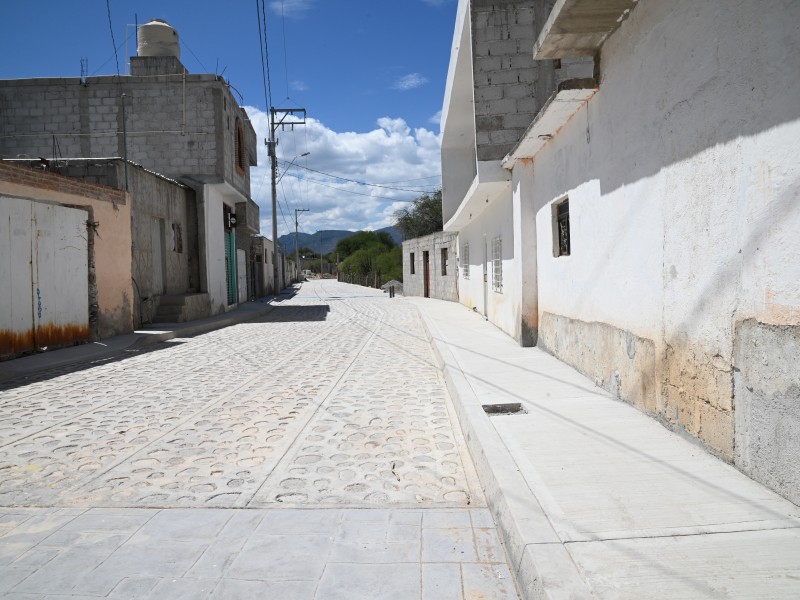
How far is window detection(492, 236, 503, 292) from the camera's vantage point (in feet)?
42.9

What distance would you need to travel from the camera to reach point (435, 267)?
A: 2705cm

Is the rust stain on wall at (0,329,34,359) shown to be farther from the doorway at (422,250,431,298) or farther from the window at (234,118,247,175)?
the doorway at (422,250,431,298)

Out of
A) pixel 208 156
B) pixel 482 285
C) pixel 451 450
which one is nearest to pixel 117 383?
pixel 451 450

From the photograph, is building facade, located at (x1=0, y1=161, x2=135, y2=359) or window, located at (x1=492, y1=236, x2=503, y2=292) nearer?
building facade, located at (x1=0, y1=161, x2=135, y2=359)

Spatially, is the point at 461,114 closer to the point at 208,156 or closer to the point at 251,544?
the point at 208,156

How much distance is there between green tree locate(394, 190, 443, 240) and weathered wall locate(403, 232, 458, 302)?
18.8 m

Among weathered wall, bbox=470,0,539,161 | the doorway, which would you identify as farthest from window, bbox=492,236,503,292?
the doorway

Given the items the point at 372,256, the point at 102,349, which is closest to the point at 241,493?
the point at 102,349

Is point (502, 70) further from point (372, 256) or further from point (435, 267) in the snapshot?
point (372, 256)

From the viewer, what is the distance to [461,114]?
15812 mm

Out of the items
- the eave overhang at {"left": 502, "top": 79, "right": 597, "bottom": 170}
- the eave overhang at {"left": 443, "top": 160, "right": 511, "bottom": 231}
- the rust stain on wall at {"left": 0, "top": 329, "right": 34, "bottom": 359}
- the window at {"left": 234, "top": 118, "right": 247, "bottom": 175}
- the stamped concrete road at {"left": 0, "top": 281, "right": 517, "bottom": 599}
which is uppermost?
the window at {"left": 234, "top": 118, "right": 247, "bottom": 175}

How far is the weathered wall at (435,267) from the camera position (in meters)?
24.2

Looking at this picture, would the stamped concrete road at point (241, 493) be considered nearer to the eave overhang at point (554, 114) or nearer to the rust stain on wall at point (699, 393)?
the rust stain on wall at point (699, 393)

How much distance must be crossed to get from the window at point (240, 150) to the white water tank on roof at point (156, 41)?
329 cm
